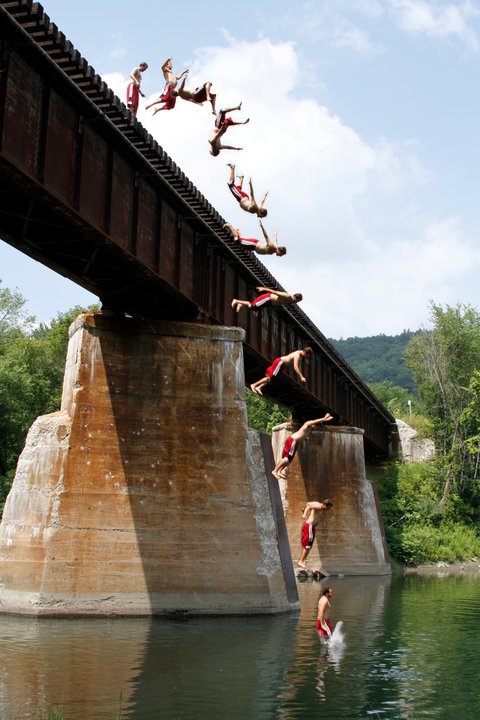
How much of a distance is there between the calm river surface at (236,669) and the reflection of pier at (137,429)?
107 cm

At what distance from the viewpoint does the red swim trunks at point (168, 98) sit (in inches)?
760

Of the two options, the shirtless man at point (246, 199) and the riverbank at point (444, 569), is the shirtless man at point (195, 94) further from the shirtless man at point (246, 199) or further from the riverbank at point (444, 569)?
the riverbank at point (444, 569)

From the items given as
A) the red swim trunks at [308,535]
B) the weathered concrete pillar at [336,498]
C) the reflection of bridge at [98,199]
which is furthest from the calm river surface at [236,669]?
the weathered concrete pillar at [336,498]

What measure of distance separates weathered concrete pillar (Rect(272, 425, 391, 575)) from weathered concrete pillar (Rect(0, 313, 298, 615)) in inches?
702

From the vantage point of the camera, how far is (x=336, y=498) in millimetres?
41906

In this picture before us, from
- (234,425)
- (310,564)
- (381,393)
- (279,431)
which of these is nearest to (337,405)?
(279,431)

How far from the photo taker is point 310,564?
39.3 m

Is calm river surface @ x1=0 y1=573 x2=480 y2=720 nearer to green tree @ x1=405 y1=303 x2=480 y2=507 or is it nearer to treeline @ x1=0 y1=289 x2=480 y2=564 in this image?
treeline @ x1=0 y1=289 x2=480 y2=564

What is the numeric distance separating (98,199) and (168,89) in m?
3.61

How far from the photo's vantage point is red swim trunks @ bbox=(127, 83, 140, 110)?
761 inches

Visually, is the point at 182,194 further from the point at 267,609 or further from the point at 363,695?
the point at 363,695

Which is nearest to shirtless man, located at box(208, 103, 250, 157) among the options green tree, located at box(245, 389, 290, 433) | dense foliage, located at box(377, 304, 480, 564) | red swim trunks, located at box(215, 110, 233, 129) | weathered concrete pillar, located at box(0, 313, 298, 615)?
red swim trunks, located at box(215, 110, 233, 129)

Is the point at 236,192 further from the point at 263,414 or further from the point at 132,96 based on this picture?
the point at 263,414

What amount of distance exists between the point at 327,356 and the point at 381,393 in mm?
87201
